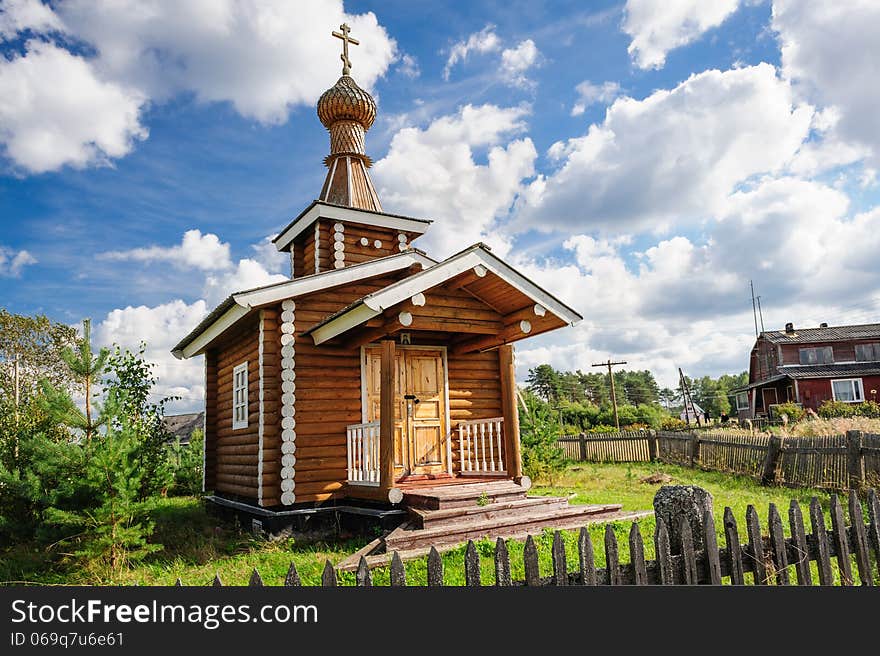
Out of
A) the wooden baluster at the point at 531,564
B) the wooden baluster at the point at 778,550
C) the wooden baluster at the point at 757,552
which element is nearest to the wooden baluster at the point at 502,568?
the wooden baluster at the point at 531,564

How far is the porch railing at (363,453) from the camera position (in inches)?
380

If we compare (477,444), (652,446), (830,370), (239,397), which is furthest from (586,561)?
(830,370)

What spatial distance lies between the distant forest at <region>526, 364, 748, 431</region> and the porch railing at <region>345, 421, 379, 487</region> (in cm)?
3650

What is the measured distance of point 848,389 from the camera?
123 ft

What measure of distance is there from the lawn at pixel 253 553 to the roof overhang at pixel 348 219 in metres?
6.37

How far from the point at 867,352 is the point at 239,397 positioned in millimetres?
40564

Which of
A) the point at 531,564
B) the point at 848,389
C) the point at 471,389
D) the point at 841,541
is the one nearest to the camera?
the point at 531,564

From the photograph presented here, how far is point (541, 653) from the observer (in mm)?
2975

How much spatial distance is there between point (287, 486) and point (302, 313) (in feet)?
9.46

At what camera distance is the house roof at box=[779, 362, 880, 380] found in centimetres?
3753

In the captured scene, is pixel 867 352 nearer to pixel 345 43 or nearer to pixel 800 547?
pixel 345 43

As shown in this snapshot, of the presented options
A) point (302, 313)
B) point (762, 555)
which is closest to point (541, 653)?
point (762, 555)

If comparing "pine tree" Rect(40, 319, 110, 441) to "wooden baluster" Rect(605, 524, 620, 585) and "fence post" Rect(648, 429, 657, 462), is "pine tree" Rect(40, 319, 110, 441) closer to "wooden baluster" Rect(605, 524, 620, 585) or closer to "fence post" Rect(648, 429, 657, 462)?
"wooden baluster" Rect(605, 524, 620, 585)

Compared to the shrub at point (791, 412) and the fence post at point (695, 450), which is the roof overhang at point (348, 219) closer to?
the fence post at point (695, 450)
